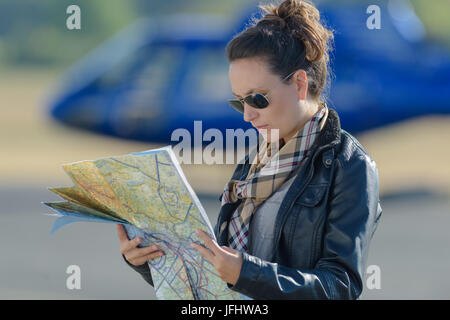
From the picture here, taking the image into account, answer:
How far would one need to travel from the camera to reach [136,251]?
6.75ft

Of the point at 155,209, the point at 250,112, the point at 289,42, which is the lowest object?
the point at 155,209

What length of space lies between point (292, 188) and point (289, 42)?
423 millimetres

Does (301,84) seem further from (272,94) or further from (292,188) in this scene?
(292,188)

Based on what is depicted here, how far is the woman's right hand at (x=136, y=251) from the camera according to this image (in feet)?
6.73

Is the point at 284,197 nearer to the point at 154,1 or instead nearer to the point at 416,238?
the point at 416,238

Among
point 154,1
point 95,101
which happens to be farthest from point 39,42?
point 95,101

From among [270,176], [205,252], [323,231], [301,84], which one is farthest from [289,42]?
[205,252]

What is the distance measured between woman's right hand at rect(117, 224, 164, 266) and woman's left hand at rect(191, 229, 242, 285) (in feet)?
0.71

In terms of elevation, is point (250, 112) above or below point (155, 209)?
above

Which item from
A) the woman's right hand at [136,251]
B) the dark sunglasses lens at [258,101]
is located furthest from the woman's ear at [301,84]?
the woman's right hand at [136,251]

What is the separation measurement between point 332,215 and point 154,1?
15109mm

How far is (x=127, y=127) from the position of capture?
27.6 feet

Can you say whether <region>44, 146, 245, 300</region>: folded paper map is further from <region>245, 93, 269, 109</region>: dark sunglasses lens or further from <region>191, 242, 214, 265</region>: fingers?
<region>245, 93, 269, 109</region>: dark sunglasses lens
